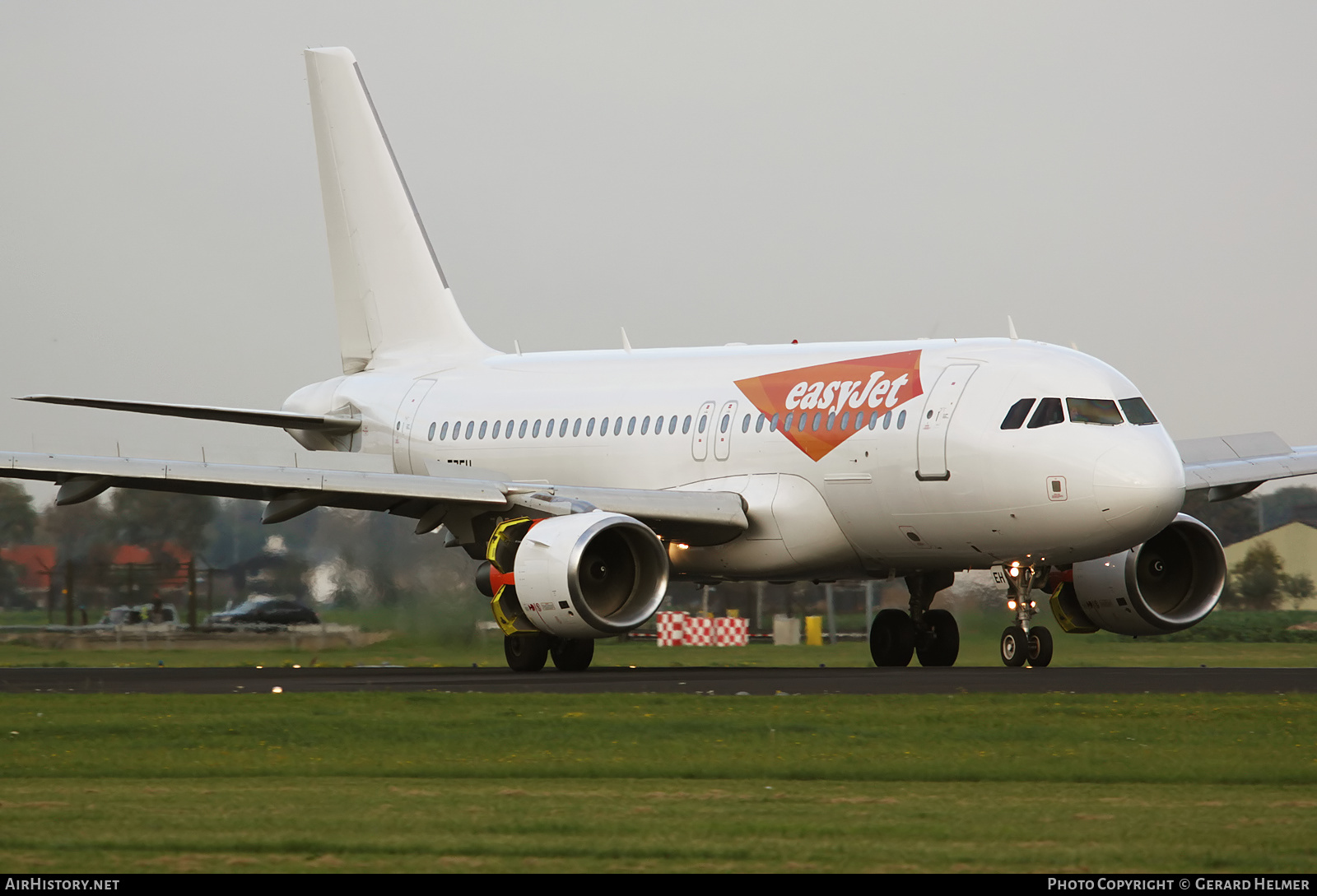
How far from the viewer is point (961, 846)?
9062 millimetres

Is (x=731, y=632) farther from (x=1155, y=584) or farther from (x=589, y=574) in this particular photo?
(x=589, y=574)

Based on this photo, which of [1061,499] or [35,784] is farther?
[1061,499]

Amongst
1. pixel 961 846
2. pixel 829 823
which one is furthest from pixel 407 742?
pixel 961 846

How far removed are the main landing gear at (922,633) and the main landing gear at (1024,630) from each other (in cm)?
284

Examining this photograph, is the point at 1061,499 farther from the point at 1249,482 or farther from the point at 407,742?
the point at 407,742

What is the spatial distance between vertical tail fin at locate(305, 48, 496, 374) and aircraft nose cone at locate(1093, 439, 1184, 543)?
1433cm

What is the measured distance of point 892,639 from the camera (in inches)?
1077

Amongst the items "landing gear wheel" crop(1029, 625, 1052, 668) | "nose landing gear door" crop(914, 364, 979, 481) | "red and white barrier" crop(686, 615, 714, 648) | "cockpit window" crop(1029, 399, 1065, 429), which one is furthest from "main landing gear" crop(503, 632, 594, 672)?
"red and white barrier" crop(686, 615, 714, 648)

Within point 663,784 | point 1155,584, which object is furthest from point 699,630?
point 663,784

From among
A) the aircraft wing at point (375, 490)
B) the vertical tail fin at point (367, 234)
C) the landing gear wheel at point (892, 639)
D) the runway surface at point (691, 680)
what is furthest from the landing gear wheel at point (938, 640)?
the vertical tail fin at point (367, 234)

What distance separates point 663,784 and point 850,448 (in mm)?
13081

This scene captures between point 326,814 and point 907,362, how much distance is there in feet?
51.6

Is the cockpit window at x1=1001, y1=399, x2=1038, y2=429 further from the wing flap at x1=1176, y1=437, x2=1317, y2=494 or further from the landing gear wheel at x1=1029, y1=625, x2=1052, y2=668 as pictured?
the wing flap at x1=1176, y1=437, x2=1317, y2=494

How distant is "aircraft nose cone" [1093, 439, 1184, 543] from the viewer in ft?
72.7
